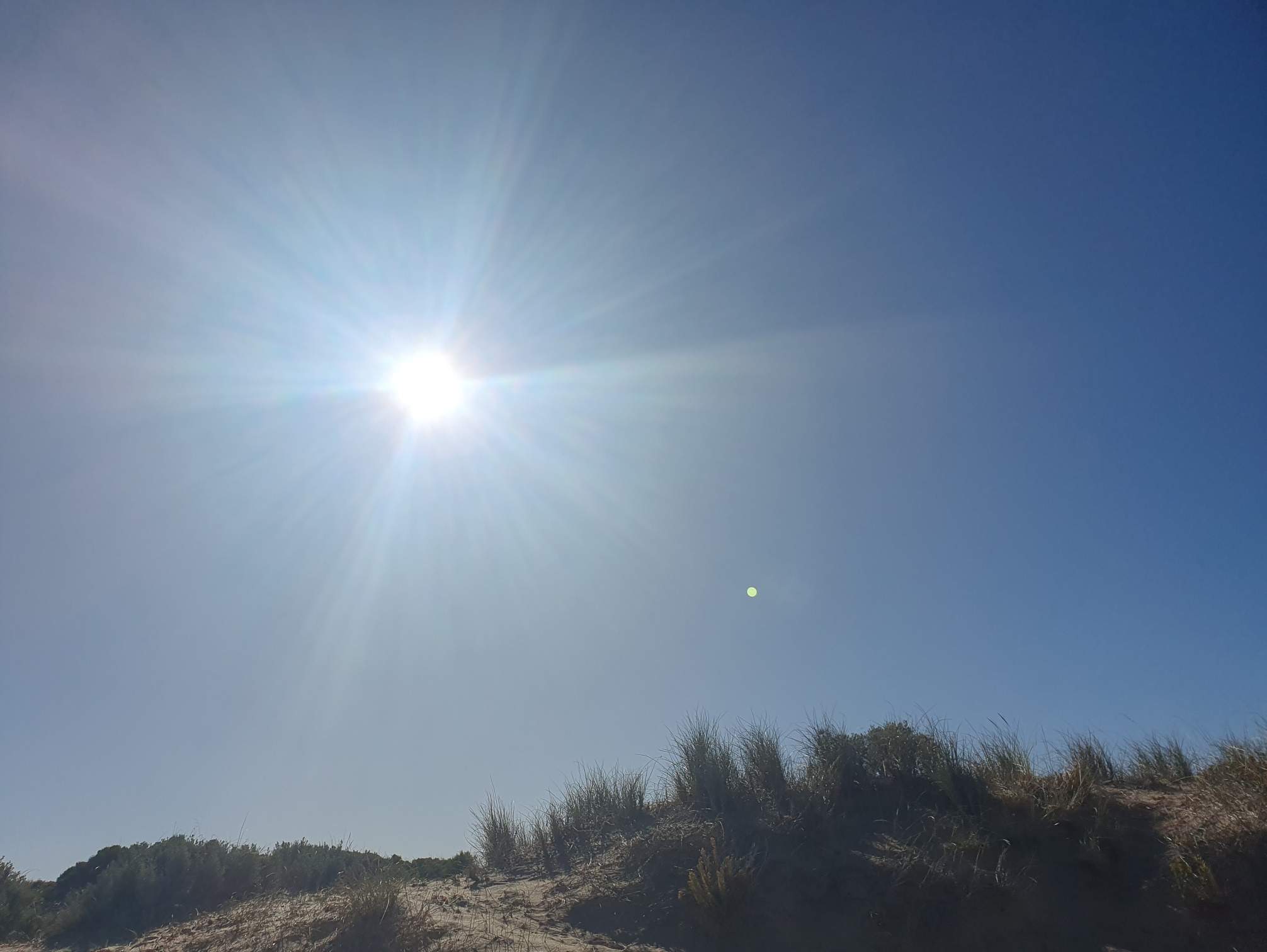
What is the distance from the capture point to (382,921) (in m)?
7.14

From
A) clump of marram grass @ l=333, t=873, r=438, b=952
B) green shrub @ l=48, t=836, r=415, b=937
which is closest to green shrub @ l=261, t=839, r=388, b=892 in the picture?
green shrub @ l=48, t=836, r=415, b=937

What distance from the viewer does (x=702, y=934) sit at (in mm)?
7039

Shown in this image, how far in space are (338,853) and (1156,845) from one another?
1488 cm

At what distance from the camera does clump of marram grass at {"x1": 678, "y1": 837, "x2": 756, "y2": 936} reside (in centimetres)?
707

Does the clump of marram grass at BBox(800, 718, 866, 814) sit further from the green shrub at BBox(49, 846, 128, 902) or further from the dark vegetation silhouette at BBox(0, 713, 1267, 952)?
the green shrub at BBox(49, 846, 128, 902)

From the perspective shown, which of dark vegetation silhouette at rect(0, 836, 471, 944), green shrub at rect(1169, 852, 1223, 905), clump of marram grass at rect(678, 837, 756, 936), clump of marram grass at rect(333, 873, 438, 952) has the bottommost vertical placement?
green shrub at rect(1169, 852, 1223, 905)

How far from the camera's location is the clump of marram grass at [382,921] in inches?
265

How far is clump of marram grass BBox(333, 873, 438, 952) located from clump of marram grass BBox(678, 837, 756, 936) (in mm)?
2615

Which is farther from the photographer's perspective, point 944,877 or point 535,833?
point 535,833

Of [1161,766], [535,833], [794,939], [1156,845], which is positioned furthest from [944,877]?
[535,833]

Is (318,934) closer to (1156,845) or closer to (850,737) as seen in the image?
(850,737)

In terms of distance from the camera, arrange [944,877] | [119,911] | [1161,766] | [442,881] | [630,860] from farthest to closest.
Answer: [119,911] < [442,881] < [1161,766] < [630,860] < [944,877]

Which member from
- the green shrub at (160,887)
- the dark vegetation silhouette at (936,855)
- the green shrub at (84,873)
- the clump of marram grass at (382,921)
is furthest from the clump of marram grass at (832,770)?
the green shrub at (84,873)

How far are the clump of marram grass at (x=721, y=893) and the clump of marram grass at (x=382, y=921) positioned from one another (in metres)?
2.61
